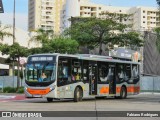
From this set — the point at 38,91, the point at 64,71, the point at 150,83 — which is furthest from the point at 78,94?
the point at 150,83

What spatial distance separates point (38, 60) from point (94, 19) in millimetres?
27992

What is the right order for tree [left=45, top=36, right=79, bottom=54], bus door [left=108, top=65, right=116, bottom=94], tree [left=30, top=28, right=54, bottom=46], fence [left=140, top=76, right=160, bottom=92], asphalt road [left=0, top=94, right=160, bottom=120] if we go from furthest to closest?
fence [left=140, top=76, right=160, bottom=92], tree [left=30, top=28, right=54, bottom=46], tree [left=45, top=36, right=79, bottom=54], bus door [left=108, top=65, right=116, bottom=94], asphalt road [left=0, top=94, right=160, bottom=120]

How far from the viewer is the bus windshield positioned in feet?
86.5

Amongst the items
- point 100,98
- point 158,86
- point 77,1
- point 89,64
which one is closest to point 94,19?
point 158,86

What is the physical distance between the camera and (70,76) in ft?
89.3

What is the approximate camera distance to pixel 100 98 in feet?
111

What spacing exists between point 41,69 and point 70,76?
1.86m

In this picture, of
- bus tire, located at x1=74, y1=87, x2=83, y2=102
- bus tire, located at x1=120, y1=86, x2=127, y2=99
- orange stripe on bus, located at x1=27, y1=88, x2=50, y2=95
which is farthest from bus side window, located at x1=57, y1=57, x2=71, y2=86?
bus tire, located at x1=120, y1=86, x2=127, y2=99

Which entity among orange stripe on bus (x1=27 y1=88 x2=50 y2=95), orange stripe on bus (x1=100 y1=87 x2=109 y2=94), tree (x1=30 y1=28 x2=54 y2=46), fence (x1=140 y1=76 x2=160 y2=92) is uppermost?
tree (x1=30 y1=28 x2=54 y2=46)

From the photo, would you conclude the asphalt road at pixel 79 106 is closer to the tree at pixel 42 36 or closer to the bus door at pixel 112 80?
the bus door at pixel 112 80

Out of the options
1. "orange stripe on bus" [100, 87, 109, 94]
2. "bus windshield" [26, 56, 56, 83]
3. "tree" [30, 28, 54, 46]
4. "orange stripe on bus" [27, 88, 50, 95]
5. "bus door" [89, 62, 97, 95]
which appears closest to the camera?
"orange stripe on bus" [27, 88, 50, 95]

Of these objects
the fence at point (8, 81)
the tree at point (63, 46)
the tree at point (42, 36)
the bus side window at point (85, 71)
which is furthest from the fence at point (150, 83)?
the bus side window at point (85, 71)

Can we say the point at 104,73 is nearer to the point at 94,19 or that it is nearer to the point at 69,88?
the point at 69,88

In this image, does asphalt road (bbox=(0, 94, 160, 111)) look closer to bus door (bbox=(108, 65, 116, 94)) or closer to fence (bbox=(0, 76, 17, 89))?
bus door (bbox=(108, 65, 116, 94))
